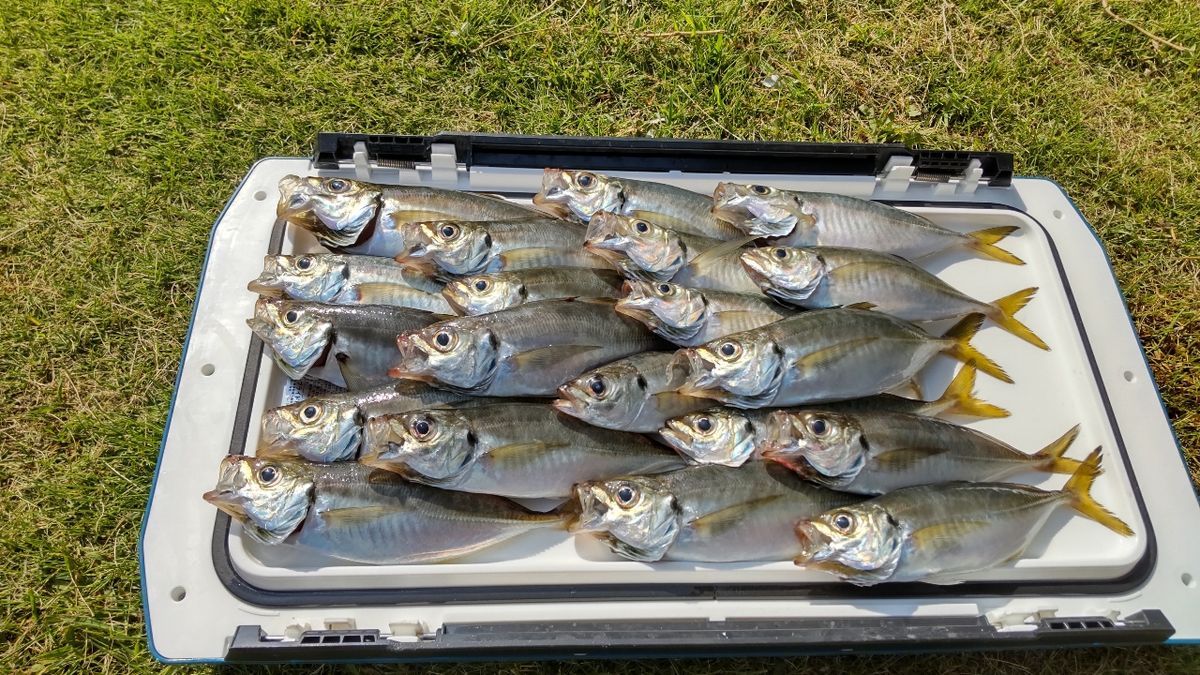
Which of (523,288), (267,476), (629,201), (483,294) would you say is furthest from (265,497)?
(629,201)

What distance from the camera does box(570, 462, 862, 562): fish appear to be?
2.20 metres

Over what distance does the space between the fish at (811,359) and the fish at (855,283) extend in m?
0.14

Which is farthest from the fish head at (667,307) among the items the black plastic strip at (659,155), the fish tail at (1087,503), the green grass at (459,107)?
the green grass at (459,107)

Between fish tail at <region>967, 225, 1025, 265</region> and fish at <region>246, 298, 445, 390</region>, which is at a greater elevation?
fish tail at <region>967, 225, 1025, 265</region>

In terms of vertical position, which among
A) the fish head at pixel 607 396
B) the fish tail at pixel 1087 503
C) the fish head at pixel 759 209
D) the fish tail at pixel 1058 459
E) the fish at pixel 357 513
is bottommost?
the fish at pixel 357 513

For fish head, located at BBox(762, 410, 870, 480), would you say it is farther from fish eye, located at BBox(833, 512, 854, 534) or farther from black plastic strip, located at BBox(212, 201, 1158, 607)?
black plastic strip, located at BBox(212, 201, 1158, 607)

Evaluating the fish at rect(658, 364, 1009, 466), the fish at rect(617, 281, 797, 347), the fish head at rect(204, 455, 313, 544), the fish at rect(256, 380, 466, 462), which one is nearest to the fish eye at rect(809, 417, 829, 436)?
the fish at rect(658, 364, 1009, 466)

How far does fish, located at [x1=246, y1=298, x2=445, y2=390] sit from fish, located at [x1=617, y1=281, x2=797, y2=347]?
0.69 metres

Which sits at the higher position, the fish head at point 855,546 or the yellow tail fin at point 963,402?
the yellow tail fin at point 963,402

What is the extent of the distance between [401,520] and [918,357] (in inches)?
70.2

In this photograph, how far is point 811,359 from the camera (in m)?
2.37

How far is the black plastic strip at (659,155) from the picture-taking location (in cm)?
302

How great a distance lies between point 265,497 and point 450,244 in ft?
3.25

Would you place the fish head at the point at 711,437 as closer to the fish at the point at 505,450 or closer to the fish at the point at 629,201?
the fish at the point at 505,450
